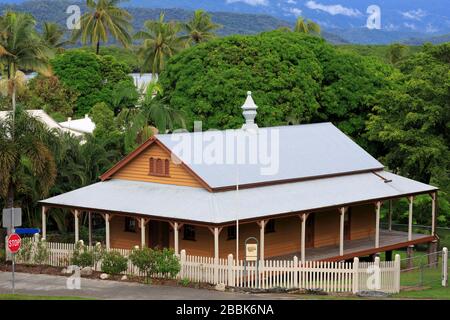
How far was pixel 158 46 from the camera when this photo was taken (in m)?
96.3

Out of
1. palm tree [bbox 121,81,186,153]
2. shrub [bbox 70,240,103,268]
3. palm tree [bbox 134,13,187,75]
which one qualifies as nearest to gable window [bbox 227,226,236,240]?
shrub [bbox 70,240,103,268]

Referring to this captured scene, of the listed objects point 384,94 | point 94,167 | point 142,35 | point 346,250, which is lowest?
point 346,250

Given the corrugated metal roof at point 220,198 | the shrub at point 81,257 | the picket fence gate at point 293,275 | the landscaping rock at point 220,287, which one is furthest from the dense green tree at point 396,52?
the landscaping rock at point 220,287

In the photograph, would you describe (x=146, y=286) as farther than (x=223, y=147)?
No

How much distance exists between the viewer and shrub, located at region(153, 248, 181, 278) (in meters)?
34.2

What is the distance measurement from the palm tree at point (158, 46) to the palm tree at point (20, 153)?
56.7 metres

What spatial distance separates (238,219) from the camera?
36.1m

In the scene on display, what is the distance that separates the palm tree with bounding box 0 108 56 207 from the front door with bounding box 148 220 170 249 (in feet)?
15.3

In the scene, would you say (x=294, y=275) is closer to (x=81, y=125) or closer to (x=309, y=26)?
(x=81, y=125)

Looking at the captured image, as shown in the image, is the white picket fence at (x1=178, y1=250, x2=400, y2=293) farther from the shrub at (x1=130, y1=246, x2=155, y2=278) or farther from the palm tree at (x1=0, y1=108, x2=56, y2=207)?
the palm tree at (x1=0, y1=108, x2=56, y2=207)

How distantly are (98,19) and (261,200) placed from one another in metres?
68.6

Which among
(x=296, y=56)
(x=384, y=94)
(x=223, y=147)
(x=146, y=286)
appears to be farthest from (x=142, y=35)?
(x=146, y=286)

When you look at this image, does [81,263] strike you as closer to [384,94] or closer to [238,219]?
[238,219]

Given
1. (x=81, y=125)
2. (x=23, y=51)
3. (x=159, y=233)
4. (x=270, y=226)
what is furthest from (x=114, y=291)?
(x=81, y=125)
